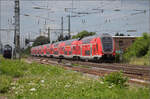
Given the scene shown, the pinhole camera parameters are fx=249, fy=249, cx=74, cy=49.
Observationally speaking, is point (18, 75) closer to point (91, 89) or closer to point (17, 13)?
point (91, 89)

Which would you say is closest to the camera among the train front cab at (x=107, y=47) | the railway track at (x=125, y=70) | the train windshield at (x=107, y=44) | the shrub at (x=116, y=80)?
the shrub at (x=116, y=80)

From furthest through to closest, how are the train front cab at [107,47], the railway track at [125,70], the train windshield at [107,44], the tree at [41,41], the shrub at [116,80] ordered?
the tree at [41,41] < the train windshield at [107,44] < the train front cab at [107,47] < the railway track at [125,70] < the shrub at [116,80]

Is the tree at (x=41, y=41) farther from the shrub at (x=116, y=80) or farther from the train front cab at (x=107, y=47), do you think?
the shrub at (x=116, y=80)

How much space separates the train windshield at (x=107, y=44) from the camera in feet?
80.4

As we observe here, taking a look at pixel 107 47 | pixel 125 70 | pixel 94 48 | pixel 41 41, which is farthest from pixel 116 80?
pixel 41 41

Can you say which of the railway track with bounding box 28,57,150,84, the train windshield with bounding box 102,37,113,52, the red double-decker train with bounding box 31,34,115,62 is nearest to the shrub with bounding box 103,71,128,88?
the railway track with bounding box 28,57,150,84

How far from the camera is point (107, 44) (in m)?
24.8

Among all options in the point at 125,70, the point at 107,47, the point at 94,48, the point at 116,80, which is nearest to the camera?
the point at 116,80

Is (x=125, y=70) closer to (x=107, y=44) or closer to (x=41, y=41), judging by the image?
(x=107, y=44)

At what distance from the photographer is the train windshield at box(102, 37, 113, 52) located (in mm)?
24511

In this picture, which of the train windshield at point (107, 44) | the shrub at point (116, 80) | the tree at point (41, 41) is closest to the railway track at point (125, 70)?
the shrub at point (116, 80)

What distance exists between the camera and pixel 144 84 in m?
9.55

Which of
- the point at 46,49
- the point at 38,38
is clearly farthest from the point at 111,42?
the point at 38,38

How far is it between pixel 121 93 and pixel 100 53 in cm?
1678
